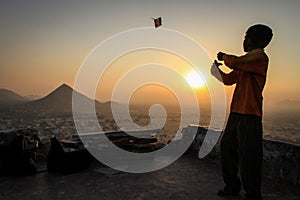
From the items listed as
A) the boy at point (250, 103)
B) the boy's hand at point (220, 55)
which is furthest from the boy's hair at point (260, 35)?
the boy's hand at point (220, 55)

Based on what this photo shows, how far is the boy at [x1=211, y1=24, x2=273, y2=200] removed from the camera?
3160 millimetres

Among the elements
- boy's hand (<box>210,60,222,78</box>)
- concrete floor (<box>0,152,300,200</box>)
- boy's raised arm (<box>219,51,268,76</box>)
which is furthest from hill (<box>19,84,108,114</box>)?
boy's raised arm (<box>219,51,268,76</box>)

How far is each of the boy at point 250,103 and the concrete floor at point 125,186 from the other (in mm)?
594

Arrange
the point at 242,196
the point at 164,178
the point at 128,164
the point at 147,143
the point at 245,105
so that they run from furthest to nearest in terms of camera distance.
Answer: the point at 147,143
the point at 128,164
the point at 164,178
the point at 242,196
the point at 245,105

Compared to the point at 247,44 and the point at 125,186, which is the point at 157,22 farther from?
the point at 125,186

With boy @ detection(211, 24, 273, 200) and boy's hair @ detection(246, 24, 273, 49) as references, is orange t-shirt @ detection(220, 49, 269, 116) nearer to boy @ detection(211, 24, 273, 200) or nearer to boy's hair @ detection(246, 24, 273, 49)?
boy @ detection(211, 24, 273, 200)

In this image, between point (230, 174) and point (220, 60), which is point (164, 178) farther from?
point (220, 60)

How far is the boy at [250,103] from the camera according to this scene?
316 centimetres

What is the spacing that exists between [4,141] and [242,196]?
4788 mm

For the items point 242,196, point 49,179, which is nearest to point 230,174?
point 242,196

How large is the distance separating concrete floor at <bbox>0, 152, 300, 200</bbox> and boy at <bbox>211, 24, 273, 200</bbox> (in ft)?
1.95

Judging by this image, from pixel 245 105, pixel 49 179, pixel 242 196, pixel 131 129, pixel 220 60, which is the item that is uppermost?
pixel 220 60

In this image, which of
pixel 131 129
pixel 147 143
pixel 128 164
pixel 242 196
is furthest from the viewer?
pixel 131 129

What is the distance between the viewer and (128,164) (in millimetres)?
5211
